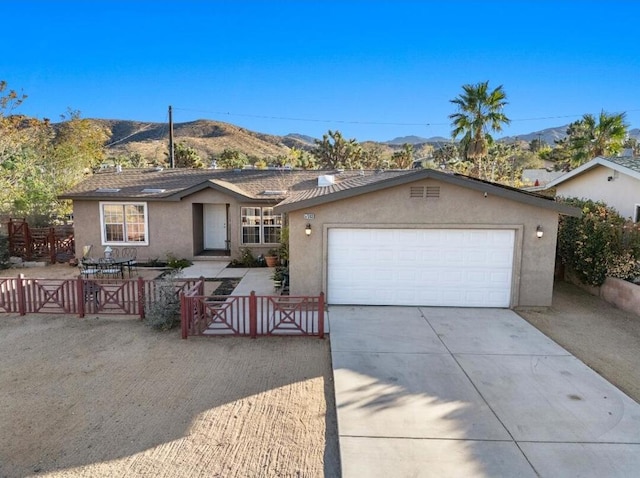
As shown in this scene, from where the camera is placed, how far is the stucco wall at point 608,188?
1280 cm

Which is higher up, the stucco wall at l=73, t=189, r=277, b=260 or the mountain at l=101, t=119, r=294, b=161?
the mountain at l=101, t=119, r=294, b=161

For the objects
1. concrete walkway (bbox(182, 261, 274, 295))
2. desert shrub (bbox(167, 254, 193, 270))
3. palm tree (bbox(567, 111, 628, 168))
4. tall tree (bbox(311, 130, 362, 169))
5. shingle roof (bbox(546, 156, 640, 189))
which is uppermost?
tall tree (bbox(311, 130, 362, 169))

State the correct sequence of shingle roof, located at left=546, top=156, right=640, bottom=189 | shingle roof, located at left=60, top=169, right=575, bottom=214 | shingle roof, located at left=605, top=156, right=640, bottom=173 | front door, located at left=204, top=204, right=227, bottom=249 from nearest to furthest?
shingle roof, located at left=546, top=156, right=640, bottom=189, shingle roof, located at left=605, top=156, right=640, bottom=173, shingle roof, located at left=60, top=169, right=575, bottom=214, front door, located at left=204, top=204, right=227, bottom=249

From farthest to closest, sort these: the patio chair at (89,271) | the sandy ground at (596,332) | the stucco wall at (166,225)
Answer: the stucco wall at (166,225)
the patio chair at (89,271)
the sandy ground at (596,332)

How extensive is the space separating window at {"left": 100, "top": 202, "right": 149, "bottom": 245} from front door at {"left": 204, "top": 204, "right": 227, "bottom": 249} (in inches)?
99.3

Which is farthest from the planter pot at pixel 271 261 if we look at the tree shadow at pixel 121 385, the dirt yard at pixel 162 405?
the dirt yard at pixel 162 405

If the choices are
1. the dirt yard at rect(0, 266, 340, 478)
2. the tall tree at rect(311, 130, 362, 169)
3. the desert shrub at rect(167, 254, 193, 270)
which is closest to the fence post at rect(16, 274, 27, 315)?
the dirt yard at rect(0, 266, 340, 478)

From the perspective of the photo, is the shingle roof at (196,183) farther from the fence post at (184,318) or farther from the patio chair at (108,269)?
the fence post at (184,318)

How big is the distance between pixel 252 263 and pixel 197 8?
1124 cm

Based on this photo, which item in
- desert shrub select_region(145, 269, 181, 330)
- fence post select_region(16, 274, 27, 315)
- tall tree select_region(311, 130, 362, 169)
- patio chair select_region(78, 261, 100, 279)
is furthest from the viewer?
tall tree select_region(311, 130, 362, 169)

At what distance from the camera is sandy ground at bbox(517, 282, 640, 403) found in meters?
6.66

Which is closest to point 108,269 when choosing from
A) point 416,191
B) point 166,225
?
point 166,225

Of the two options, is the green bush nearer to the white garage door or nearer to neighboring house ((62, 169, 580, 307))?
neighboring house ((62, 169, 580, 307))

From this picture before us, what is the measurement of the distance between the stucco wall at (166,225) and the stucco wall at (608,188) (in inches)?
490
